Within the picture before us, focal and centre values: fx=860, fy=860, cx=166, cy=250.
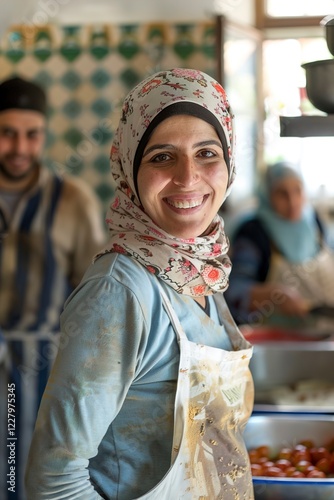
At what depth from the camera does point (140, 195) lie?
1.32m

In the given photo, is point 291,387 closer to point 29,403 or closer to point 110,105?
point 29,403

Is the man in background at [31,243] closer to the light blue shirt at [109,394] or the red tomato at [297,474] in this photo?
the red tomato at [297,474]

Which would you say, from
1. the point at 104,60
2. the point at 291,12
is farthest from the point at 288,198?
the point at 291,12

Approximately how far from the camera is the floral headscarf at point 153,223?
4.26ft

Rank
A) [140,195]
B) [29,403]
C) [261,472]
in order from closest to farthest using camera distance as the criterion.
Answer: [140,195] < [261,472] < [29,403]

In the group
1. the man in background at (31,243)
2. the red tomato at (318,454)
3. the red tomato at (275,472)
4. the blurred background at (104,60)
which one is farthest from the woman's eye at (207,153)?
the blurred background at (104,60)

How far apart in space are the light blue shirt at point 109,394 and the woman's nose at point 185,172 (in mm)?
140

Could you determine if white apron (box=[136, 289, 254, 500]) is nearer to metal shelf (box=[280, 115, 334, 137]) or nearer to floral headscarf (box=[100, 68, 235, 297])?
floral headscarf (box=[100, 68, 235, 297])

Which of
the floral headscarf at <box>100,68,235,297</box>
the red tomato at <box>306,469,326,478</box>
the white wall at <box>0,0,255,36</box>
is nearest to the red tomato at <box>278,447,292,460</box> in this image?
the red tomato at <box>306,469,326,478</box>

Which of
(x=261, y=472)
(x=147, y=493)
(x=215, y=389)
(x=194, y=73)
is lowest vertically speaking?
(x=261, y=472)

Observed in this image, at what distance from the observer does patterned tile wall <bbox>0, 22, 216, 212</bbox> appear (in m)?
4.88

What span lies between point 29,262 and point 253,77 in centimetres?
217

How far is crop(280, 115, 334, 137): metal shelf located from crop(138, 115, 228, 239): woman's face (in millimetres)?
153

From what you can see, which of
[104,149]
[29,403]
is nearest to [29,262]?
[29,403]
